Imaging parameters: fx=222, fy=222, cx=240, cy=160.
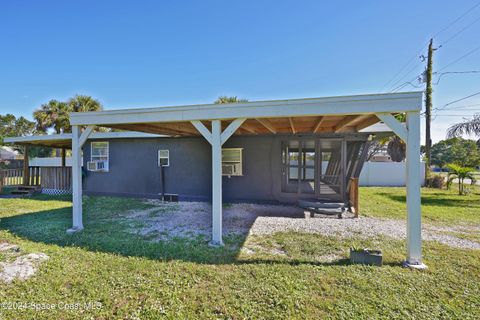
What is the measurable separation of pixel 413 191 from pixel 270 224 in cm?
303

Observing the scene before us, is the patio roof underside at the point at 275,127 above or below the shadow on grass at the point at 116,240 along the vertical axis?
above

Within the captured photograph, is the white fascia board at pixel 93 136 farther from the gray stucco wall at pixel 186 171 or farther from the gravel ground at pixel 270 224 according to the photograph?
the gravel ground at pixel 270 224

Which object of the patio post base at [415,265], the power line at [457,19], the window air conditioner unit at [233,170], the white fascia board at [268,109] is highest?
Answer: the power line at [457,19]

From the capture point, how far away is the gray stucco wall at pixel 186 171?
7.84 metres

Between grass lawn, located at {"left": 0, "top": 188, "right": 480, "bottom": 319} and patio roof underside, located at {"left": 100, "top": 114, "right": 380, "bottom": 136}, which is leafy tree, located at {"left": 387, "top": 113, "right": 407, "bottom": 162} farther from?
grass lawn, located at {"left": 0, "top": 188, "right": 480, "bottom": 319}

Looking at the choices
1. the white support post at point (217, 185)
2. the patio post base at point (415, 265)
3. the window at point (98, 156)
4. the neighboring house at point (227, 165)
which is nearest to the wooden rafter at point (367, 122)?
the neighboring house at point (227, 165)

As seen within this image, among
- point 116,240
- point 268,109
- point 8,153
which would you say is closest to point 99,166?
point 116,240

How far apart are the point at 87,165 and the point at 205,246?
26.7 ft

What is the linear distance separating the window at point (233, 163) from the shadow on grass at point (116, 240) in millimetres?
3648

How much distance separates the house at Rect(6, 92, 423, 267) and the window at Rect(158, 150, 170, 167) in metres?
0.04

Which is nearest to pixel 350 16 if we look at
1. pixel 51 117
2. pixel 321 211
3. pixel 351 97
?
pixel 351 97

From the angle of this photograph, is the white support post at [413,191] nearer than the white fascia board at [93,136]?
Yes

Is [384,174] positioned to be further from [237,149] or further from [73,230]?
[73,230]

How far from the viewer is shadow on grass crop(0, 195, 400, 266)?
353 centimetres
